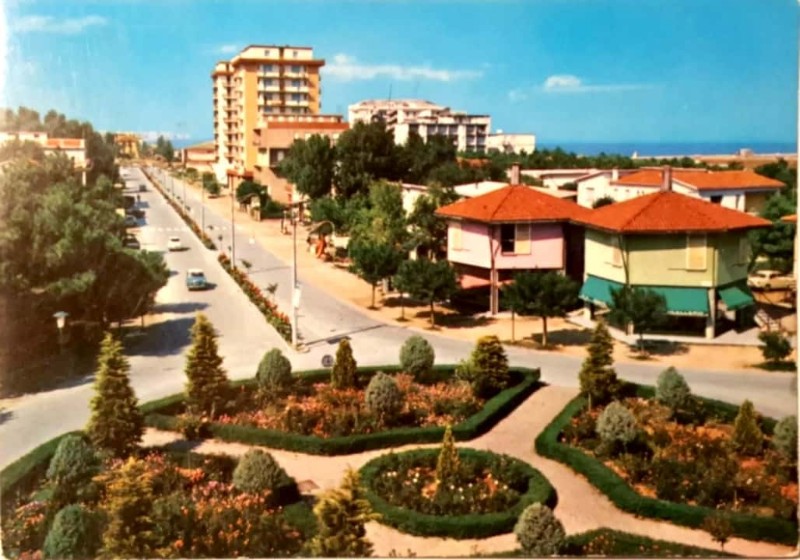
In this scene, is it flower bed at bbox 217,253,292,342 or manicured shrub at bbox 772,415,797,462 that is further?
flower bed at bbox 217,253,292,342

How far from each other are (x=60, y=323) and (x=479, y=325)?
29.1 ft

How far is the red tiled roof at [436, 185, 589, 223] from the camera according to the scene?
2023cm

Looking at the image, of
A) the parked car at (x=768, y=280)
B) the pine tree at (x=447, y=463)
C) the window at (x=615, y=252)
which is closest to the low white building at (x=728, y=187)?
the window at (x=615, y=252)

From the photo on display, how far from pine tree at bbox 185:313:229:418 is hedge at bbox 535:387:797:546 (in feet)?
18.4

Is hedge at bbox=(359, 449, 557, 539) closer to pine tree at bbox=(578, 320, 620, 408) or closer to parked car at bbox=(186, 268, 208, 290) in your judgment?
pine tree at bbox=(578, 320, 620, 408)

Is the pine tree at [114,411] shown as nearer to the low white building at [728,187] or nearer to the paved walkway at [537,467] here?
the paved walkway at [537,467]

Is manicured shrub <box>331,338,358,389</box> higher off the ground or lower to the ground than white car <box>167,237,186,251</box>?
lower

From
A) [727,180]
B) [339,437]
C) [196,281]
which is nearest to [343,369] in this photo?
[339,437]

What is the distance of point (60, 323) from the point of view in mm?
14836

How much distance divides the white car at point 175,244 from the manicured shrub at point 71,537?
Result: 14.6 meters

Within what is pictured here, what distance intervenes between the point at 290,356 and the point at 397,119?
1782 inches

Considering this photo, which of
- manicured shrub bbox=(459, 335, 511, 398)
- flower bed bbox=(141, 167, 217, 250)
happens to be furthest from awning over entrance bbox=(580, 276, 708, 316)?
flower bed bbox=(141, 167, 217, 250)

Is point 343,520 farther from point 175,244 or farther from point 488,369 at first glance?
point 175,244

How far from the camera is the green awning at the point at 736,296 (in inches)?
669
